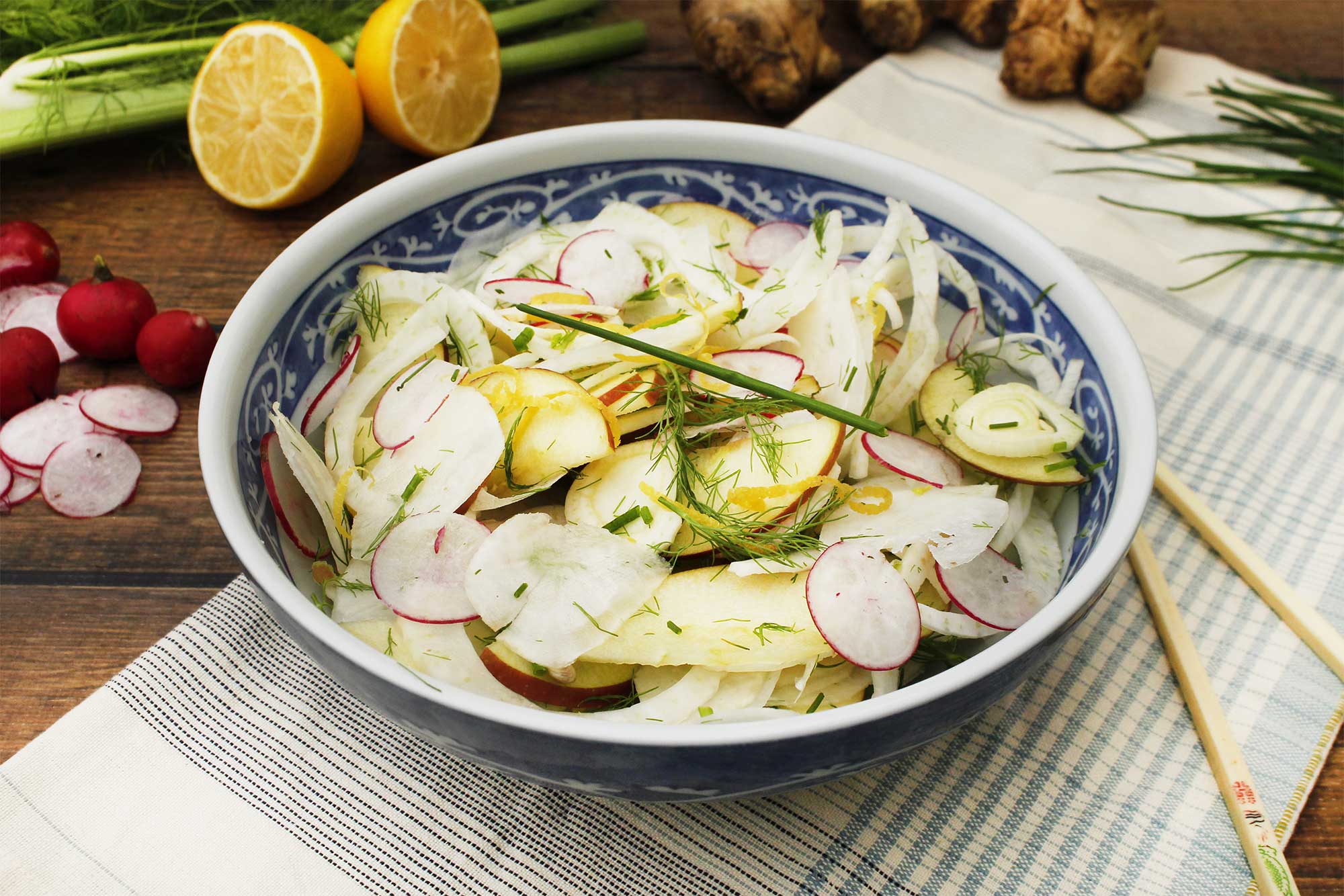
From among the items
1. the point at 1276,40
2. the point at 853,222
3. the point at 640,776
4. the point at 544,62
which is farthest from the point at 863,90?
the point at 640,776

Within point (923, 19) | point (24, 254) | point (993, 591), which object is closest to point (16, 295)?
point (24, 254)

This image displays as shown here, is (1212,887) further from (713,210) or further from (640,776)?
(713,210)

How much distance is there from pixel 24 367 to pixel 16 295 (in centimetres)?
35

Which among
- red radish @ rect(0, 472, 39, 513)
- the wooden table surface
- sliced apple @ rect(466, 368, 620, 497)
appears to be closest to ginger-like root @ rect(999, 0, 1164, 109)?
the wooden table surface

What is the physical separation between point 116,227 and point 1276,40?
323 centimetres

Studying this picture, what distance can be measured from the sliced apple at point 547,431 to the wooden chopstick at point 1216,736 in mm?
943

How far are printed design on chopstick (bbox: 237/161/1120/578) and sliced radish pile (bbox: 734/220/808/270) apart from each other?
0.18 ft

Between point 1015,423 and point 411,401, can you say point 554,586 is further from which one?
point 1015,423

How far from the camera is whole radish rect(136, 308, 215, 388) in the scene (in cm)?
204

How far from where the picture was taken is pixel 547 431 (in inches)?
57.4

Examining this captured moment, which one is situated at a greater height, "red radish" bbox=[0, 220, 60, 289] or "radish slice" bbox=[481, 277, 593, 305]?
"radish slice" bbox=[481, 277, 593, 305]

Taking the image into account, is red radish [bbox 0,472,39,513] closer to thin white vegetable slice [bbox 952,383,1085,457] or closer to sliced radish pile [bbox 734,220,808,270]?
sliced radish pile [bbox 734,220,808,270]

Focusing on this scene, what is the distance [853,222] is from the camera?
186 cm

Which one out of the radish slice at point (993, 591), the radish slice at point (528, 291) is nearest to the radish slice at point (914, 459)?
the radish slice at point (993, 591)
